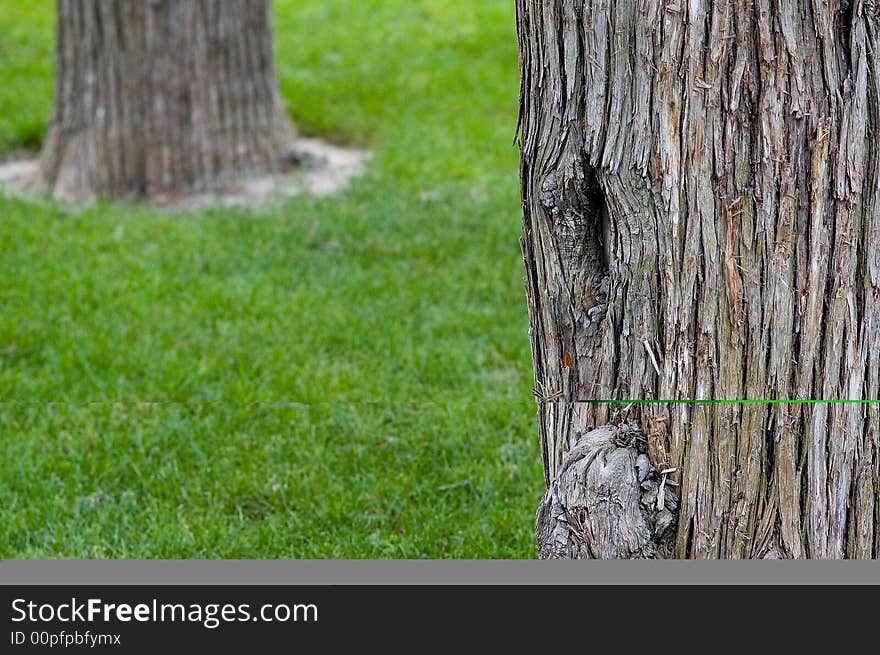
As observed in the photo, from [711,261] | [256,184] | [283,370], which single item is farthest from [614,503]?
[256,184]

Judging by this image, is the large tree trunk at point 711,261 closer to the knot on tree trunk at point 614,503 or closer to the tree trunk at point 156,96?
the knot on tree trunk at point 614,503

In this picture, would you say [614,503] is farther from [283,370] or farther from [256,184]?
[256,184]

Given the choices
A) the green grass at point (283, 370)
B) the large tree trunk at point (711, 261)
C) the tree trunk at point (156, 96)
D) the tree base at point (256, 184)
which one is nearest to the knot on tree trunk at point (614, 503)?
the large tree trunk at point (711, 261)

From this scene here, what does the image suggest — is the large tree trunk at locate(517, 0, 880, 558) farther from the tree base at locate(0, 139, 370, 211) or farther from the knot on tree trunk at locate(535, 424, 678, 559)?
the tree base at locate(0, 139, 370, 211)

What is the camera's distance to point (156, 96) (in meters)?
7.17

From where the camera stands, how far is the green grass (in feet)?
13.5

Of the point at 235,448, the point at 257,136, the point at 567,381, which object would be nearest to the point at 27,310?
the point at 235,448

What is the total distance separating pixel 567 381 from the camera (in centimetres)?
273

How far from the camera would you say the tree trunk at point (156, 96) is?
709 cm

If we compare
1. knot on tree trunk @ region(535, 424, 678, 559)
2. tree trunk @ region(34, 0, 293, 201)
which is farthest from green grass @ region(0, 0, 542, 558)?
knot on tree trunk @ region(535, 424, 678, 559)

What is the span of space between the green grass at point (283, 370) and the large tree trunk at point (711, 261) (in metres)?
1.40

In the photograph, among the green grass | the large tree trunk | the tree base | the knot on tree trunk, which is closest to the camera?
the large tree trunk

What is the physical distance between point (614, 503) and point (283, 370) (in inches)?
108
